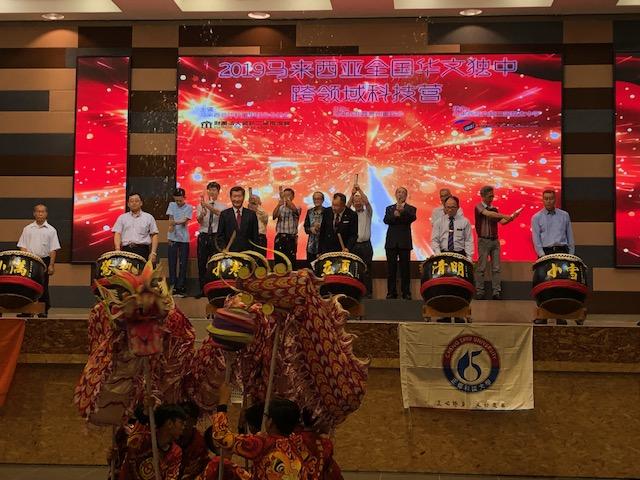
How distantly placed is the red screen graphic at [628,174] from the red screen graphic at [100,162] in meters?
6.32

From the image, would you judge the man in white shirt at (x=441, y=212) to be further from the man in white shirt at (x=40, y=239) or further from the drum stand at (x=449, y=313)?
the man in white shirt at (x=40, y=239)

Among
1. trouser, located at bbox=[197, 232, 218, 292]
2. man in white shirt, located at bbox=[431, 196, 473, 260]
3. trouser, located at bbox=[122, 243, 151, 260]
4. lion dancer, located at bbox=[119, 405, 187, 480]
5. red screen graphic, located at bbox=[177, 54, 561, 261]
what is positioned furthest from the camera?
red screen graphic, located at bbox=[177, 54, 561, 261]

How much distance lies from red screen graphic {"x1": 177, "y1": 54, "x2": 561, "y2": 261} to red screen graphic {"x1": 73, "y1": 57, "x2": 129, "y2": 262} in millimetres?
822

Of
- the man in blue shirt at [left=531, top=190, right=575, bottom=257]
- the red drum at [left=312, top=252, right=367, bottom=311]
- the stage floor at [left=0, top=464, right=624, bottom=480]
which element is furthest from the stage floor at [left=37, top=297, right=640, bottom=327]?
the stage floor at [left=0, top=464, right=624, bottom=480]

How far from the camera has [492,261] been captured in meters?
10.6

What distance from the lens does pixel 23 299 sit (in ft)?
25.8

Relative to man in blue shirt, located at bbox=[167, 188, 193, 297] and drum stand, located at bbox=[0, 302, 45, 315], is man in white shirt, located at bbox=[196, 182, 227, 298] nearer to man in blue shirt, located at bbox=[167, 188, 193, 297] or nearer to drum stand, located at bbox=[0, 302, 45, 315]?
man in blue shirt, located at bbox=[167, 188, 193, 297]

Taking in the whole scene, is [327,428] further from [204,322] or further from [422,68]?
[422,68]

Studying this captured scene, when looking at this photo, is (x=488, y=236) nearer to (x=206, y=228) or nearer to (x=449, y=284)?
(x=449, y=284)

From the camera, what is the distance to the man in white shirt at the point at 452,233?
9.20m

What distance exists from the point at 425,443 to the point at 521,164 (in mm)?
6019

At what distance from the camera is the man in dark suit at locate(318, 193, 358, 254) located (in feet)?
31.7

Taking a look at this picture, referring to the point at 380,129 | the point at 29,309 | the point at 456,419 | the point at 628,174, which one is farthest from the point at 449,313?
the point at 628,174

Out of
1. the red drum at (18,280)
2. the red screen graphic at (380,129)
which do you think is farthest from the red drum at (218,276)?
the red screen graphic at (380,129)
